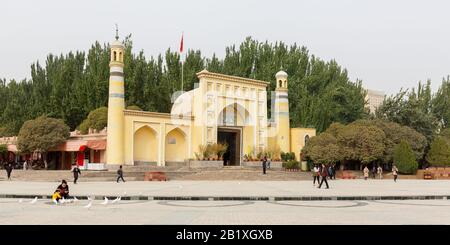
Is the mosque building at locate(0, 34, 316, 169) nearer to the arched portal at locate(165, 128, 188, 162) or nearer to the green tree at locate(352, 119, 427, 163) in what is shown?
the arched portal at locate(165, 128, 188, 162)

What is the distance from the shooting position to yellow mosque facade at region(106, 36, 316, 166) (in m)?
30.1

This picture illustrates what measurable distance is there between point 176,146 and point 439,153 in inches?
803

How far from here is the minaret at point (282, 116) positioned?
37.5 metres

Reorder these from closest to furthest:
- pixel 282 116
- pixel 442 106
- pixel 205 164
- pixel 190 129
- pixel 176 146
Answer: pixel 205 164 < pixel 190 129 < pixel 176 146 < pixel 282 116 < pixel 442 106

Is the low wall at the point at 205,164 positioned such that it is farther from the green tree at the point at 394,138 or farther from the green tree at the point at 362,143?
the green tree at the point at 394,138

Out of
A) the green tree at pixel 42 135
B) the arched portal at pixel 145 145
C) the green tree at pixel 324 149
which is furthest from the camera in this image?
the green tree at pixel 42 135

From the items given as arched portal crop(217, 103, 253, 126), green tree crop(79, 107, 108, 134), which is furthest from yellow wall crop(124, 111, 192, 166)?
green tree crop(79, 107, 108, 134)

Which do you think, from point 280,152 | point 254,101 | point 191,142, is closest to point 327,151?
point 280,152

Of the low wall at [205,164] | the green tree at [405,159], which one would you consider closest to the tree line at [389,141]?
the green tree at [405,159]

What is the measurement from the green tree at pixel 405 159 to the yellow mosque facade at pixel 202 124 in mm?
7246

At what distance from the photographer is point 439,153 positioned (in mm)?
37750

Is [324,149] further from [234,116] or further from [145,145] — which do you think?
[145,145]

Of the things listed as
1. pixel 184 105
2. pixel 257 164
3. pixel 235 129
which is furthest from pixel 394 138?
pixel 184 105
